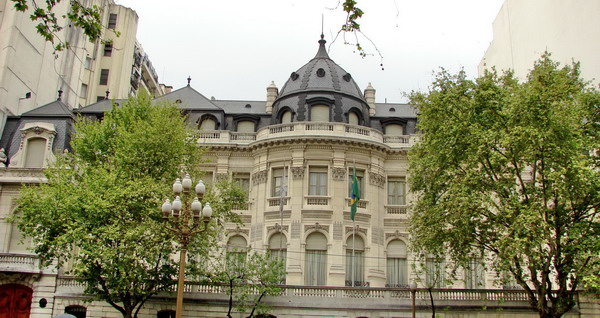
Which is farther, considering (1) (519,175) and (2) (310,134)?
(2) (310,134)

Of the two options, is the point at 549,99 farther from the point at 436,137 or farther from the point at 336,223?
the point at 336,223

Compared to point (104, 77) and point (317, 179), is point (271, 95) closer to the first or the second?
point (317, 179)

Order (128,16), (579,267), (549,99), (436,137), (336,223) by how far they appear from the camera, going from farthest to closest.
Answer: (128,16) → (336,223) → (436,137) → (549,99) → (579,267)

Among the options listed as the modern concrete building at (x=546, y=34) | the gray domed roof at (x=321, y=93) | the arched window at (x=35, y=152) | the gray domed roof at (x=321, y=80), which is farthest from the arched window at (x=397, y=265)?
the arched window at (x=35, y=152)

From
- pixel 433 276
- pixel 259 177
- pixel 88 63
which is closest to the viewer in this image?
pixel 433 276

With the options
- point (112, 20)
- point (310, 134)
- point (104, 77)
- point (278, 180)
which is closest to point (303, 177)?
point (278, 180)

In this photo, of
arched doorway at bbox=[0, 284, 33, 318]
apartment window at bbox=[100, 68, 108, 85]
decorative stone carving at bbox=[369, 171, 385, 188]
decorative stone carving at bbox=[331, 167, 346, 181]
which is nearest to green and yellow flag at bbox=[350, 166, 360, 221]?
decorative stone carving at bbox=[331, 167, 346, 181]

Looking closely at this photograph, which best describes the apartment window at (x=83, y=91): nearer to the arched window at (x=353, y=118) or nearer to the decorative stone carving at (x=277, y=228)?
the decorative stone carving at (x=277, y=228)

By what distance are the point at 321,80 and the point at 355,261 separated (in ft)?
37.1

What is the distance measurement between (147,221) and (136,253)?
1.41 m

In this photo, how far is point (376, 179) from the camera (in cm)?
3516

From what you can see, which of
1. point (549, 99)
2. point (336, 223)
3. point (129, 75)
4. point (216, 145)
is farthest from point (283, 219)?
point (129, 75)

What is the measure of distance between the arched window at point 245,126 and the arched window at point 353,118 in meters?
6.25

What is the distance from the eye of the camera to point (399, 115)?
39000 mm
